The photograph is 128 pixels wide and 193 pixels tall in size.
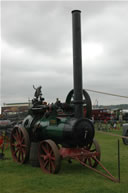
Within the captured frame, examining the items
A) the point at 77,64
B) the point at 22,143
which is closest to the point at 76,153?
the point at 22,143

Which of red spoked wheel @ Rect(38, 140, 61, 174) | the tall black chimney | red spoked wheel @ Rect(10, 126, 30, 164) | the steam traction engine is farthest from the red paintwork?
red spoked wheel @ Rect(10, 126, 30, 164)

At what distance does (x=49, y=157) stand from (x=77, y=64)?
251 centimetres

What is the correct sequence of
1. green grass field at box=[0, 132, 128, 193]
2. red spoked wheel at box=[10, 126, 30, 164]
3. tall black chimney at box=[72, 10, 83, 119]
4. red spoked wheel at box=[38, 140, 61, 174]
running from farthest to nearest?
red spoked wheel at box=[10, 126, 30, 164], tall black chimney at box=[72, 10, 83, 119], red spoked wheel at box=[38, 140, 61, 174], green grass field at box=[0, 132, 128, 193]

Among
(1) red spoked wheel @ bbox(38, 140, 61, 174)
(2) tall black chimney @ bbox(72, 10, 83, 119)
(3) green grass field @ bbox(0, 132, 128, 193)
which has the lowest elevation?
(3) green grass field @ bbox(0, 132, 128, 193)

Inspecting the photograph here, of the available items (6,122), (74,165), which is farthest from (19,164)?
(6,122)

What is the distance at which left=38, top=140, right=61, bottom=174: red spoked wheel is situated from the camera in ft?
20.4

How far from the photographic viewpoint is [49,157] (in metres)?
6.51

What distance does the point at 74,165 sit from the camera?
7.65m

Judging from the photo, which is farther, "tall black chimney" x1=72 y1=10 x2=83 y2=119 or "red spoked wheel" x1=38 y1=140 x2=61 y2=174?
"tall black chimney" x1=72 y1=10 x2=83 y2=119

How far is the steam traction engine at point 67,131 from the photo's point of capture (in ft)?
21.2

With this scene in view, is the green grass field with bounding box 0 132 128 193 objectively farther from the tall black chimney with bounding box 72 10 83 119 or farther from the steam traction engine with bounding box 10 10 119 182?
the tall black chimney with bounding box 72 10 83 119

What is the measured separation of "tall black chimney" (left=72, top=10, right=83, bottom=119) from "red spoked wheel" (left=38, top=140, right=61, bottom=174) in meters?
1.04

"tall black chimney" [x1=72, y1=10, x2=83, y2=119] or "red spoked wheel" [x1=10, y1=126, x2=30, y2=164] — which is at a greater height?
"tall black chimney" [x1=72, y1=10, x2=83, y2=119]

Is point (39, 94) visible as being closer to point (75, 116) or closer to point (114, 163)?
point (75, 116)
